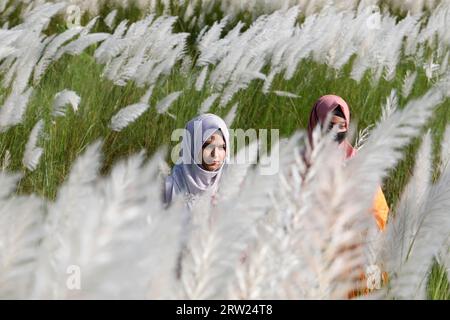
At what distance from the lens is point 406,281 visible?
36.6 inches

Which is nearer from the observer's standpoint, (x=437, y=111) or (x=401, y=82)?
(x=437, y=111)

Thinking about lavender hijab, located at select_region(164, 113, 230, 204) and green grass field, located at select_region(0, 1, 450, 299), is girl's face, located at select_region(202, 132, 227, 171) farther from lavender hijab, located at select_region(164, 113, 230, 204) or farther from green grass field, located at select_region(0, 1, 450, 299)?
green grass field, located at select_region(0, 1, 450, 299)

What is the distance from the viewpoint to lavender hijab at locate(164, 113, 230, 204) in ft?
8.27

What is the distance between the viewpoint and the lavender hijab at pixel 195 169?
8.27 ft

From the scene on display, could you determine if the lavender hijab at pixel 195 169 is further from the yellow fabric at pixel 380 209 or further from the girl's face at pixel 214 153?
the yellow fabric at pixel 380 209

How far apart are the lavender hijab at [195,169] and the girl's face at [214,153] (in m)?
0.02

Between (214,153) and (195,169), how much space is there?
0.34 ft

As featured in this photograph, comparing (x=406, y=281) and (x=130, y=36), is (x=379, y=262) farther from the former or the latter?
(x=130, y=36)

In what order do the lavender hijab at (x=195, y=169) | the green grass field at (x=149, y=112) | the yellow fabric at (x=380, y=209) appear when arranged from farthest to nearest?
the green grass field at (x=149, y=112) → the lavender hijab at (x=195, y=169) → the yellow fabric at (x=380, y=209)

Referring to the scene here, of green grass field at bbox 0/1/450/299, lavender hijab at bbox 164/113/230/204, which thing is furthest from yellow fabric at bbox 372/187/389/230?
lavender hijab at bbox 164/113/230/204

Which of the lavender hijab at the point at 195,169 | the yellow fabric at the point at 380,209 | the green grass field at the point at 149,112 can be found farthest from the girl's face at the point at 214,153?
the yellow fabric at the point at 380,209

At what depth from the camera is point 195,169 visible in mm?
2527

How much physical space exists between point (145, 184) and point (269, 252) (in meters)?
0.14
